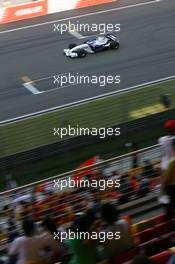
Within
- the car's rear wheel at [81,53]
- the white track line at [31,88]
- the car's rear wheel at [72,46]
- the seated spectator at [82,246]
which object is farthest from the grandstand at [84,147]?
the car's rear wheel at [72,46]

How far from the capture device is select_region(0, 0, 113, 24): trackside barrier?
21422 mm

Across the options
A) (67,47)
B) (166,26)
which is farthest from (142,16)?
(67,47)

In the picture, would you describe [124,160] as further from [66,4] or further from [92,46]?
[66,4]

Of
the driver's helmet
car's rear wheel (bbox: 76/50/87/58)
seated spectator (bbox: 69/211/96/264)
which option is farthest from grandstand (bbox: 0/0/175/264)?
the driver's helmet

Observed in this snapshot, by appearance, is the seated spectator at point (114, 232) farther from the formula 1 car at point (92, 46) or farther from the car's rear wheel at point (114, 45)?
the car's rear wheel at point (114, 45)

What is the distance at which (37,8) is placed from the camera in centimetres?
2188

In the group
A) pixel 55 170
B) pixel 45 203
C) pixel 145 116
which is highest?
pixel 45 203

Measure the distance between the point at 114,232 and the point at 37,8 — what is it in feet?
54.8

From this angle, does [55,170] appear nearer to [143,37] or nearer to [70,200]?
[70,200]

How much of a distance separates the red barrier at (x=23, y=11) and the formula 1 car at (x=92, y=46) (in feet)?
11.9

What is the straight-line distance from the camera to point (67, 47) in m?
19.3

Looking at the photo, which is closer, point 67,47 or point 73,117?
point 73,117

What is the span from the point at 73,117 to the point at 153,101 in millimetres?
1557

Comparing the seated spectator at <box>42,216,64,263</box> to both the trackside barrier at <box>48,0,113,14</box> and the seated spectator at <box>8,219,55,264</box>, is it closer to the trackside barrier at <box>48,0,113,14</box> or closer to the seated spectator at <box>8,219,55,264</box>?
the seated spectator at <box>8,219,55,264</box>
